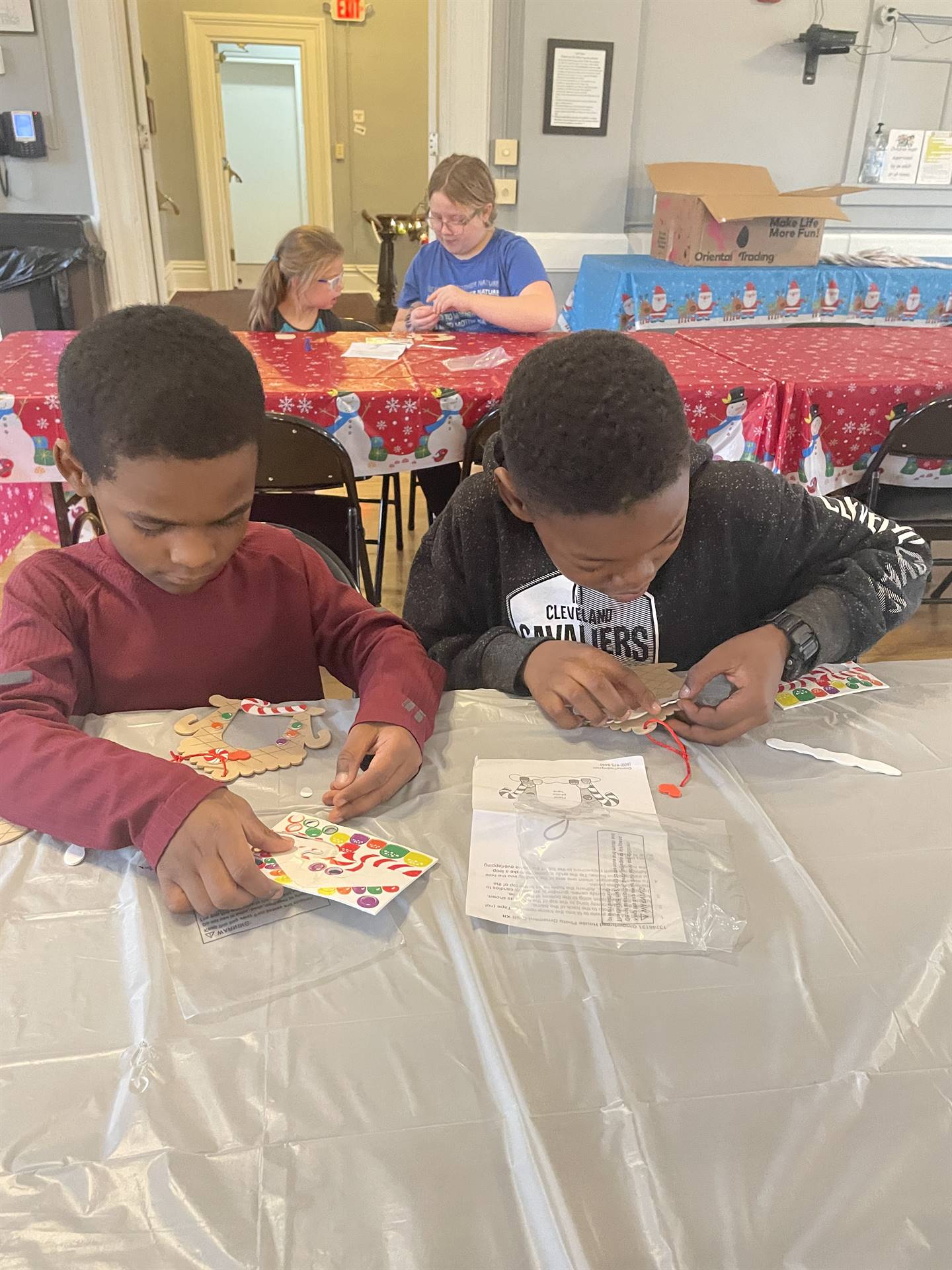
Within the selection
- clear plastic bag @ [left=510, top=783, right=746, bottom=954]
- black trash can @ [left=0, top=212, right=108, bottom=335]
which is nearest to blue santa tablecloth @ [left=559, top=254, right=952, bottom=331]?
black trash can @ [left=0, top=212, right=108, bottom=335]

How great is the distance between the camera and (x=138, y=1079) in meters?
0.54

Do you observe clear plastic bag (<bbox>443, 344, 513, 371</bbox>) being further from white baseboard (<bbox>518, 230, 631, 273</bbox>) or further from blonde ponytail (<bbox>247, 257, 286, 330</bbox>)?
white baseboard (<bbox>518, 230, 631, 273</bbox>)

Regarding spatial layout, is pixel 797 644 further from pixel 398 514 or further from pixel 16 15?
pixel 16 15

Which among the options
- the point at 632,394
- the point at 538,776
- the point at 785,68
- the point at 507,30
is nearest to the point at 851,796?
the point at 538,776

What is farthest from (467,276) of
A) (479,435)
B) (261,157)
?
(261,157)

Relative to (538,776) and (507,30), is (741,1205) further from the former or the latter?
(507,30)

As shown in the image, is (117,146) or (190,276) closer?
(117,146)

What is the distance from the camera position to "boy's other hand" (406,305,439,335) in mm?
2809

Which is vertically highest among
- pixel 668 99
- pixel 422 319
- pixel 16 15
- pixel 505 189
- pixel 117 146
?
pixel 16 15

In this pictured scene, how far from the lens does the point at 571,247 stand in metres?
4.41

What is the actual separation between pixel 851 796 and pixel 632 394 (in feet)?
1.41

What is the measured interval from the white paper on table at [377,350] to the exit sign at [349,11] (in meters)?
5.92

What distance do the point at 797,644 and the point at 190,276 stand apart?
26.5 ft

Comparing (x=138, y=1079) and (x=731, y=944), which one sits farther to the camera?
(x=731, y=944)
